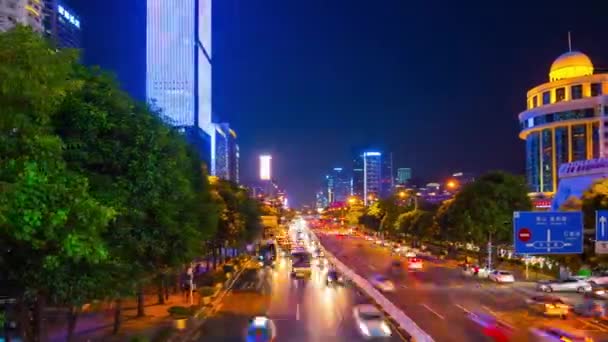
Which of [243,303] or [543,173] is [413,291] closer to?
[243,303]

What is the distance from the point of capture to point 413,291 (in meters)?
43.5

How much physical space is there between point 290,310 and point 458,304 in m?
9.66

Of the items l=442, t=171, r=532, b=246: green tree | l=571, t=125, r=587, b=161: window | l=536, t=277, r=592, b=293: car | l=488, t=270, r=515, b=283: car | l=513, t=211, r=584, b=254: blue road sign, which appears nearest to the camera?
l=513, t=211, r=584, b=254: blue road sign

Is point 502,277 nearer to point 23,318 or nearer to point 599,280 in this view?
point 599,280

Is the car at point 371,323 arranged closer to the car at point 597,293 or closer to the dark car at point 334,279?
the dark car at point 334,279

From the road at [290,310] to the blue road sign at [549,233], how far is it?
6246mm

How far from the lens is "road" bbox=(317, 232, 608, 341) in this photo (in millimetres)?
27547

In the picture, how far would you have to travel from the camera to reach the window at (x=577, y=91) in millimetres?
118438

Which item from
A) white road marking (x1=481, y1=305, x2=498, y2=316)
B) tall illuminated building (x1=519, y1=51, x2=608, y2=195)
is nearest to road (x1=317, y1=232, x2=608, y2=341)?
white road marking (x1=481, y1=305, x2=498, y2=316)

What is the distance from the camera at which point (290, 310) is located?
112 ft

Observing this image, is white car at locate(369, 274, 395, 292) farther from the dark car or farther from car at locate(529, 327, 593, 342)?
car at locate(529, 327, 593, 342)

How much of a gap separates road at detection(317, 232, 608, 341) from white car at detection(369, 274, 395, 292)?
70 cm

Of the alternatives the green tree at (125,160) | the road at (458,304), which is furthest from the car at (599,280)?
the green tree at (125,160)

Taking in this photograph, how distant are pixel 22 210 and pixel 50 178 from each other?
1.16 metres
